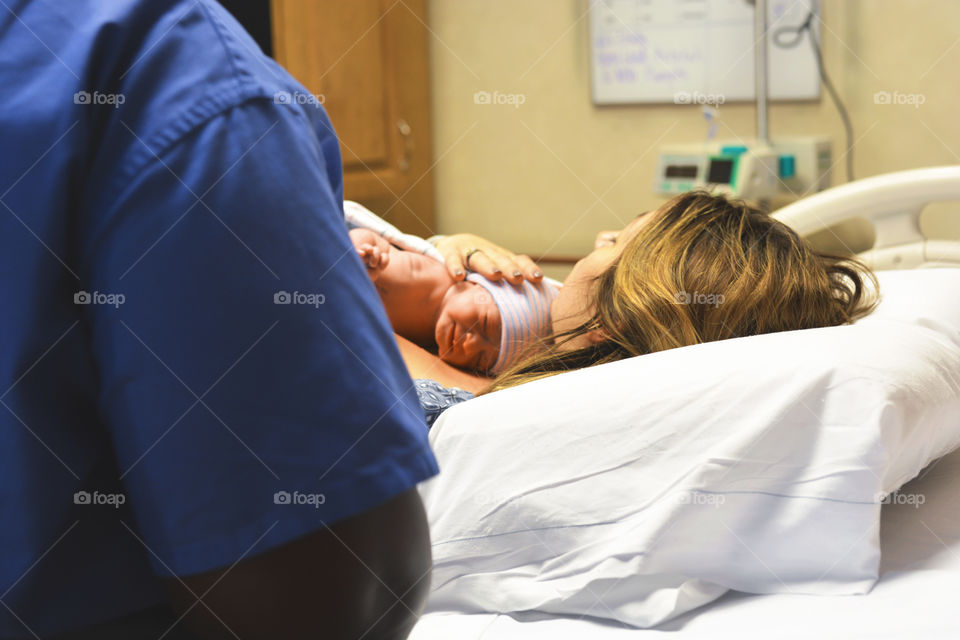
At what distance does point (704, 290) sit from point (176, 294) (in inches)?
32.6

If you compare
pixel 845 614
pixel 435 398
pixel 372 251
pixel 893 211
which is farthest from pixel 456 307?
pixel 893 211

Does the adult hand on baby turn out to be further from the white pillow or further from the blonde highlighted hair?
the white pillow

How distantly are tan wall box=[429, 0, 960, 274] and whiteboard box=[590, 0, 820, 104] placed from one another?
35mm

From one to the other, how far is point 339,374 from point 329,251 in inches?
2.4

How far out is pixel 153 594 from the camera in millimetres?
502

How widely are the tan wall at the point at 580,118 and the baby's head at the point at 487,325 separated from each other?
0.97 m

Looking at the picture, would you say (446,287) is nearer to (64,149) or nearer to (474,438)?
(474,438)

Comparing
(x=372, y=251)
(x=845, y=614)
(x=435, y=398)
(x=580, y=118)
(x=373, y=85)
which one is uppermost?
(x=373, y=85)

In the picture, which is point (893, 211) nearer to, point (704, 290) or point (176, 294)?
point (704, 290)

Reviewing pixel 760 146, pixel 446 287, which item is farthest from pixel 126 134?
pixel 760 146

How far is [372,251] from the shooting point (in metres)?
1.32

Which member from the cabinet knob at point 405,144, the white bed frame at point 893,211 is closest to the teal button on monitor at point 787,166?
the white bed frame at point 893,211

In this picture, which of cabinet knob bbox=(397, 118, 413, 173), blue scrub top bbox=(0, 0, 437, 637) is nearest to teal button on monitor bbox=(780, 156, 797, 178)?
cabinet knob bbox=(397, 118, 413, 173)

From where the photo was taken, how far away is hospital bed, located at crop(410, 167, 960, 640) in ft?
2.62
